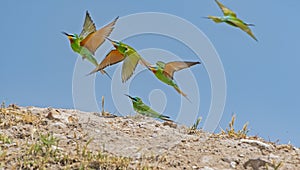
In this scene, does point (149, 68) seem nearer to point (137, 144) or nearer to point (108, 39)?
point (108, 39)

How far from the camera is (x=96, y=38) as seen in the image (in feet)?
12.3

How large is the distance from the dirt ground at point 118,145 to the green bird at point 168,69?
893 millimetres

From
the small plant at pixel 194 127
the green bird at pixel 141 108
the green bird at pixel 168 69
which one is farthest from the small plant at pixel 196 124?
the green bird at pixel 168 69

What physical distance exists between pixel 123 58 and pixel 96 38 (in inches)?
10.6

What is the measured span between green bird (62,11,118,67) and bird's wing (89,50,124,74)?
7cm

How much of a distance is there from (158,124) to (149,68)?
2250 millimetres

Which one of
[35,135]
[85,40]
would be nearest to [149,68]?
[85,40]

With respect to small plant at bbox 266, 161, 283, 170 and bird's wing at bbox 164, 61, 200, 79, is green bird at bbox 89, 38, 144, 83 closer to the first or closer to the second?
bird's wing at bbox 164, 61, 200, 79

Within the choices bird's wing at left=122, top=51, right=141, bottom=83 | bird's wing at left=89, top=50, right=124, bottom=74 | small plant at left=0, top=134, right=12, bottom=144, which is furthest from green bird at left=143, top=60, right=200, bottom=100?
small plant at left=0, top=134, right=12, bottom=144

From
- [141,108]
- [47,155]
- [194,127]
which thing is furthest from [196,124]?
[47,155]

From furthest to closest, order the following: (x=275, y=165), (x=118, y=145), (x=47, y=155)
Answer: (x=118, y=145)
(x=275, y=165)
(x=47, y=155)

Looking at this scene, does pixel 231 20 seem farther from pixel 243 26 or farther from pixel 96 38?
pixel 96 38

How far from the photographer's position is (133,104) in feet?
16.5

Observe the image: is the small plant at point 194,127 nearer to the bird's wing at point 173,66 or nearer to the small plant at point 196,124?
the small plant at point 196,124
